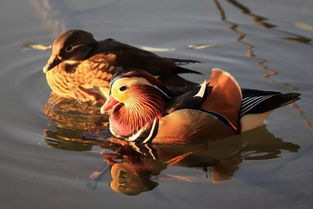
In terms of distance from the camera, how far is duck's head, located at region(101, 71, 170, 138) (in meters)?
5.23

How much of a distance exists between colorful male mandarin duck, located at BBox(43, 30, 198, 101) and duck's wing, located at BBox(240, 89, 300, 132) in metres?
0.91

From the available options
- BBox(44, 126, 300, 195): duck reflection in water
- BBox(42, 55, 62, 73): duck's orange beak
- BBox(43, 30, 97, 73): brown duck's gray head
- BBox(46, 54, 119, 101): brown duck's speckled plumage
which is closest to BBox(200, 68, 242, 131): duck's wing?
BBox(44, 126, 300, 195): duck reflection in water

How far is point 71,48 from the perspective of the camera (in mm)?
6074

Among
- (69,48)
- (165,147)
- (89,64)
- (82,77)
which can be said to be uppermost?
(69,48)

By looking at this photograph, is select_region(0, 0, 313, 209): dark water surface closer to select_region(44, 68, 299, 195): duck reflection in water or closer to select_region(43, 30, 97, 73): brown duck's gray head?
select_region(44, 68, 299, 195): duck reflection in water

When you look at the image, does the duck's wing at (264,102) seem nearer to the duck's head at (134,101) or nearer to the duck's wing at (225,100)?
the duck's wing at (225,100)

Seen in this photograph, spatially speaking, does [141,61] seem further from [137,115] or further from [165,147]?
[165,147]

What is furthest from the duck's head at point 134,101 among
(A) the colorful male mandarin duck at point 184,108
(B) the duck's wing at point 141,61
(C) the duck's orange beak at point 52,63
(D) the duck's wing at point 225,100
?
(C) the duck's orange beak at point 52,63

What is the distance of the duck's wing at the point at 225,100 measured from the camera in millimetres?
5105

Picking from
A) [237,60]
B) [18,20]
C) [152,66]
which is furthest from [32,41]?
[237,60]

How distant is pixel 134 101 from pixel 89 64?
0.84m

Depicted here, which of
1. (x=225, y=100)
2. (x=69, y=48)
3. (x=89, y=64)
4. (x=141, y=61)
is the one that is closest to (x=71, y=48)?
(x=69, y=48)

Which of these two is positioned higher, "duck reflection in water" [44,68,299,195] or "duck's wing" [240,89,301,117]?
"duck's wing" [240,89,301,117]

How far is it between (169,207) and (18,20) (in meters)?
3.59
